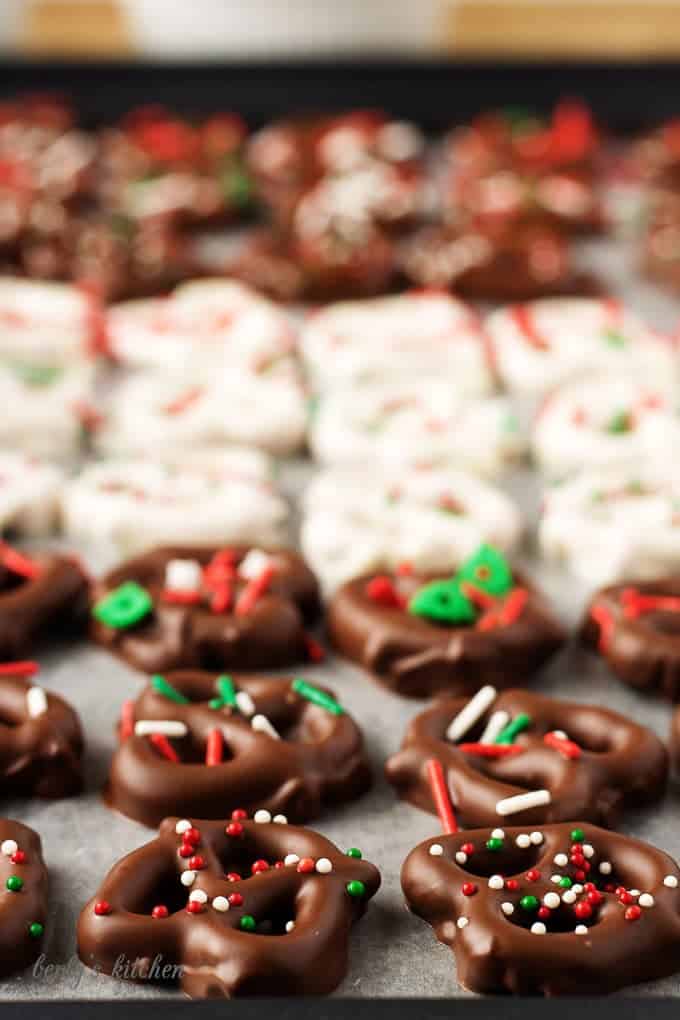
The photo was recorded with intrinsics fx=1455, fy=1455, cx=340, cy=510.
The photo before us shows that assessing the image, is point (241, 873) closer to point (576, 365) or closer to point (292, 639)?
point (292, 639)

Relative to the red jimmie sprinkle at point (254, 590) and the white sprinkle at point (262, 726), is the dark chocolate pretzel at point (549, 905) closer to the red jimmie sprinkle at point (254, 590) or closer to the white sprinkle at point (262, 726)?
the white sprinkle at point (262, 726)

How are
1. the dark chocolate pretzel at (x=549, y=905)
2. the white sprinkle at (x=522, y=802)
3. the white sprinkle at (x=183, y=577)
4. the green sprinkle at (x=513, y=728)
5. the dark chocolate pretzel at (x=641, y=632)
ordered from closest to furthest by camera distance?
the dark chocolate pretzel at (x=549, y=905), the white sprinkle at (x=522, y=802), the green sprinkle at (x=513, y=728), the dark chocolate pretzel at (x=641, y=632), the white sprinkle at (x=183, y=577)

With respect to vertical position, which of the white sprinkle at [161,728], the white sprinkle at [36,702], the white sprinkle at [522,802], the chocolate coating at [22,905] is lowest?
the chocolate coating at [22,905]

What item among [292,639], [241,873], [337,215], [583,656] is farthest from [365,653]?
[337,215]

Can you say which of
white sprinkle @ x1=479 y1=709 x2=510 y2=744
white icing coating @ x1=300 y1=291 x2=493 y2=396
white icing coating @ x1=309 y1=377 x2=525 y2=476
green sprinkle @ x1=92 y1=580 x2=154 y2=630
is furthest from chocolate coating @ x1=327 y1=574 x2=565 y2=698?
white icing coating @ x1=300 y1=291 x2=493 y2=396

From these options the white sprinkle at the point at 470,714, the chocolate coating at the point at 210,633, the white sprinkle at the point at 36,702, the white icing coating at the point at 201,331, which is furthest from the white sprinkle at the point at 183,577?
the white icing coating at the point at 201,331

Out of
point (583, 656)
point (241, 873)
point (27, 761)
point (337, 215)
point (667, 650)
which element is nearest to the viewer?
point (241, 873)

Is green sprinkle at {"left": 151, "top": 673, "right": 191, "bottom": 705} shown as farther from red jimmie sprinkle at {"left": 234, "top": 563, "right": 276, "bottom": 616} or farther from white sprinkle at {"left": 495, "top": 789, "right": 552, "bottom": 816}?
white sprinkle at {"left": 495, "top": 789, "right": 552, "bottom": 816}

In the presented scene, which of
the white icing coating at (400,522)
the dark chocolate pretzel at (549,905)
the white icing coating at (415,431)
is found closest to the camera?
the dark chocolate pretzel at (549,905)
